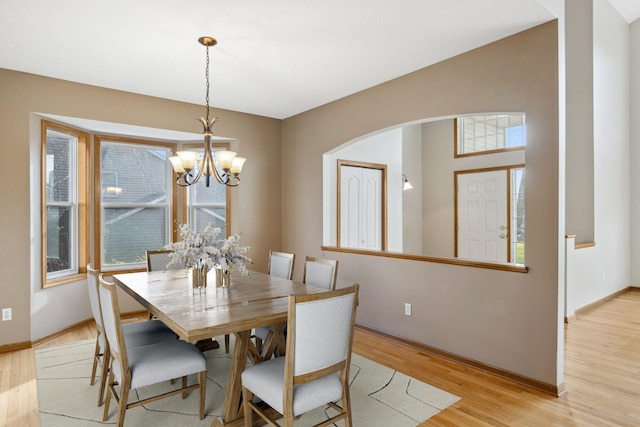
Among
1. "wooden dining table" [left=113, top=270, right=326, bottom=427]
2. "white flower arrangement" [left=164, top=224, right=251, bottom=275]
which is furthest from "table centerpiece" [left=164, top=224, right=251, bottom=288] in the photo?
"wooden dining table" [left=113, top=270, right=326, bottom=427]

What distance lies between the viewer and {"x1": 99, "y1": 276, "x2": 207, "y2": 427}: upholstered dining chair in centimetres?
212

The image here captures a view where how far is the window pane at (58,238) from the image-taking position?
420 cm

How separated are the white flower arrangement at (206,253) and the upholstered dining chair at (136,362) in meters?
0.55

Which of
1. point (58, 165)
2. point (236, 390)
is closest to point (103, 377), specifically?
point (236, 390)

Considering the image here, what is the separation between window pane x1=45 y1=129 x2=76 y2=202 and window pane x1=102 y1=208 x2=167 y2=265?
0.57 metres

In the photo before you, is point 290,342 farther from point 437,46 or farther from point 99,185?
point 99,185

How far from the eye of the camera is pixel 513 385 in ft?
9.46

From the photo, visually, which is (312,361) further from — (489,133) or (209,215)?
(489,133)

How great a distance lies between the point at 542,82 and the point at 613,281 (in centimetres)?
472

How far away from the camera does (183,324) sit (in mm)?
1992

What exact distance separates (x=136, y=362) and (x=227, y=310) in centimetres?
61

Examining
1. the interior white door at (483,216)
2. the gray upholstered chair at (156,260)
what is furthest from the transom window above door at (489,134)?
the gray upholstered chair at (156,260)

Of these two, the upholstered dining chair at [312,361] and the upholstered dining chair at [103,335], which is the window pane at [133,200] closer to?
the upholstered dining chair at [103,335]

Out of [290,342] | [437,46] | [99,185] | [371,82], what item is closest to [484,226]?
[371,82]
